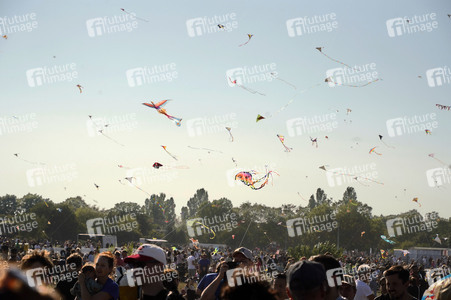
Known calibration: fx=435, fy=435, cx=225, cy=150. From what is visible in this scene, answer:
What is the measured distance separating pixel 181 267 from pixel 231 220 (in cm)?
6808

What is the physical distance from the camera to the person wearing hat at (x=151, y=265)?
421cm

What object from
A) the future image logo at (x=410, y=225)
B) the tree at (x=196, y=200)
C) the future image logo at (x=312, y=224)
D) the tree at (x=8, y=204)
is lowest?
the future image logo at (x=410, y=225)

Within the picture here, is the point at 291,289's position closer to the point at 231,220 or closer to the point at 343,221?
the point at 343,221

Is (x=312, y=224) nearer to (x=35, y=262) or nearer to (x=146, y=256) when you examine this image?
(x=35, y=262)

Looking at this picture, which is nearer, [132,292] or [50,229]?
[132,292]

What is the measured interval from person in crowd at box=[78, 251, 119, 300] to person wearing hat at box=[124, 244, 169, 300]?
67cm

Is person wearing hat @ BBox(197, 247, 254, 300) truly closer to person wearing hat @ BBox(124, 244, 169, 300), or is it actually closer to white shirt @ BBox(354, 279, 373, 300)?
person wearing hat @ BBox(124, 244, 169, 300)

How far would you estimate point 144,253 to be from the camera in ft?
14.4

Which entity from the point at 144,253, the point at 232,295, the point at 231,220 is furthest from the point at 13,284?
the point at 231,220

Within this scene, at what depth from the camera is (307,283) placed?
2859 mm

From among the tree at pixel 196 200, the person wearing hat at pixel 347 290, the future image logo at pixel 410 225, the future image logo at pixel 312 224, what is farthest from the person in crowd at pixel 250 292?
the tree at pixel 196 200

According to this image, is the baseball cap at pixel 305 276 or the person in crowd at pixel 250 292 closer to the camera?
the person in crowd at pixel 250 292

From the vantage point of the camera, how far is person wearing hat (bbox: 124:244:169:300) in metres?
4.21

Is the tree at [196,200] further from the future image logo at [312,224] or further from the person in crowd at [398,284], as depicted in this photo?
the person in crowd at [398,284]
